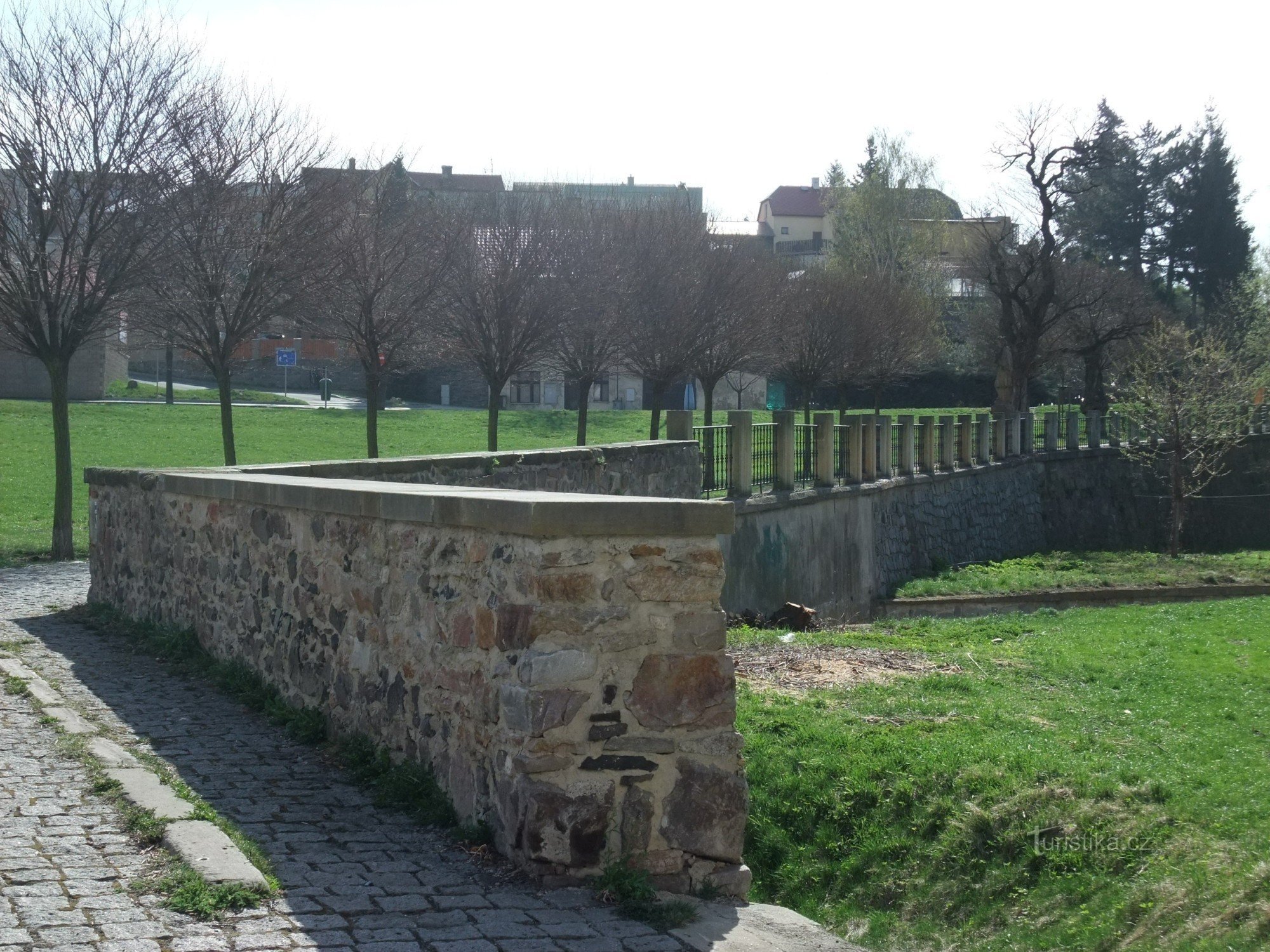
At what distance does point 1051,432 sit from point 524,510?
116 feet

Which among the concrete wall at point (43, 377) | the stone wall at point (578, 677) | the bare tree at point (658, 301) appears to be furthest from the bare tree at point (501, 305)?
the concrete wall at point (43, 377)

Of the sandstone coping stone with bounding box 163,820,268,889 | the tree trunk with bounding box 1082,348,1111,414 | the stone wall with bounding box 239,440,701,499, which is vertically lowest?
the sandstone coping stone with bounding box 163,820,268,889

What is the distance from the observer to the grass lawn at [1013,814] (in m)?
6.40

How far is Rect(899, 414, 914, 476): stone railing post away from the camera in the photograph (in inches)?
1039

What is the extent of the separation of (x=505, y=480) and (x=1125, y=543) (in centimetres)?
2955

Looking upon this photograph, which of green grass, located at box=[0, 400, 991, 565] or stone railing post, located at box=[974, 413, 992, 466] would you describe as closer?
green grass, located at box=[0, 400, 991, 565]

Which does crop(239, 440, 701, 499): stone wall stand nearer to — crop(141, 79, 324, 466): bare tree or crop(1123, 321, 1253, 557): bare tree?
crop(141, 79, 324, 466): bare tree

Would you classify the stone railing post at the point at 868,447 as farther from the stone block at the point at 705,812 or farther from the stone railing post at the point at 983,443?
the stone block at the point at 705,812

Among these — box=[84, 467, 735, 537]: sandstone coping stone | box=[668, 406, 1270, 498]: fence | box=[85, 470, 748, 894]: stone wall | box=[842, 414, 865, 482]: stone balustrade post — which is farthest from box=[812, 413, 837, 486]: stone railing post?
box=[85, 470, 748, 894]: stone wall

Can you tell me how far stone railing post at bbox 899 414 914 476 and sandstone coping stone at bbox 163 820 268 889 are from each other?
22.5m

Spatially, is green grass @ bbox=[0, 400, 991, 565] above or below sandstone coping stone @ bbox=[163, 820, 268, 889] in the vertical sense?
above

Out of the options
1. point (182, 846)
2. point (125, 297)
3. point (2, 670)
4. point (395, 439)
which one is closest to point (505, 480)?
point (2, 670)

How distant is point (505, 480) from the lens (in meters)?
12.6

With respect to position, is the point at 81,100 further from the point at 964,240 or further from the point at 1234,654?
the point at 964,240
